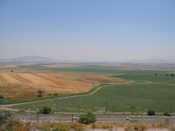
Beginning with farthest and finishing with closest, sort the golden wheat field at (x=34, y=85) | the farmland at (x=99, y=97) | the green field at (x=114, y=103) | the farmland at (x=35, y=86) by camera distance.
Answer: the golden wheat field at (x=34, y=85) < the farmland at (x=35, y=86) < the farmland at (x=99, y=97) < the green field at (x=114, y=103)

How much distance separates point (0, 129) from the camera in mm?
13234

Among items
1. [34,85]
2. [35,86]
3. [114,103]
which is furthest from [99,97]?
[34,85]

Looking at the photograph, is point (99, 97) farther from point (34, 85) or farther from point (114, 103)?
point (34, 85)

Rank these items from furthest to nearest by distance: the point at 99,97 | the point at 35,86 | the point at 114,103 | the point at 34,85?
the point at 34,85, the point at 35,86, the point at 99,97, the point at 114,103

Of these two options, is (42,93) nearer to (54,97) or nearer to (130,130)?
(54,97)

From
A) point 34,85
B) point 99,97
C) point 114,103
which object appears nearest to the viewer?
point 114,103

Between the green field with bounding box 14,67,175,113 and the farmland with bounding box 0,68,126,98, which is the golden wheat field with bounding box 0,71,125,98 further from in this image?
the green field with bounding box 14,67,175,113

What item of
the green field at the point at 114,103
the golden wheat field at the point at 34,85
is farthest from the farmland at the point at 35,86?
the green field at the point at 114,103

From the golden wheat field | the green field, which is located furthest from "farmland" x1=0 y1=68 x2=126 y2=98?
the green field

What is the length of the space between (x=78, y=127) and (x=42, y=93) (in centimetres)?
3251

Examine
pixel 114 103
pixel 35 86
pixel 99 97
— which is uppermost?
pixel 35 86

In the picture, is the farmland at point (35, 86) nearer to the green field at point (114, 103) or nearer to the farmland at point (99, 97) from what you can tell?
the farmland at point (99, 97)

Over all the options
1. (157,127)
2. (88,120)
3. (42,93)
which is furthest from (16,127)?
(42,93)

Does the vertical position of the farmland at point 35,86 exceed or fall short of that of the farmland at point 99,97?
it exceeds it
